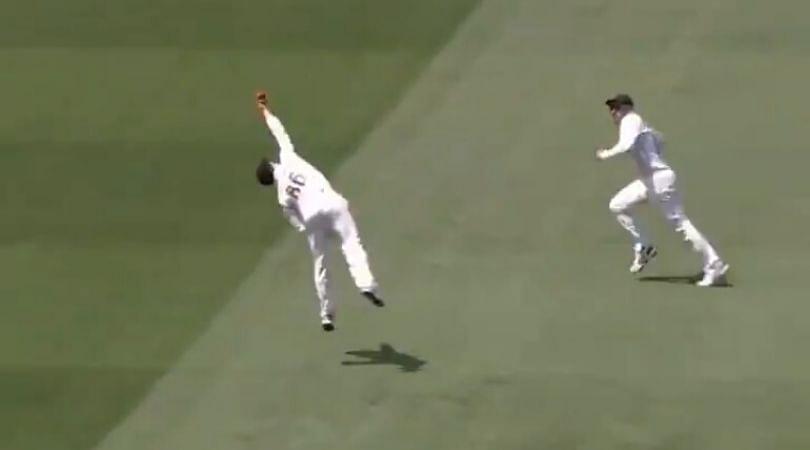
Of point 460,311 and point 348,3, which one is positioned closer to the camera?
point 460,311

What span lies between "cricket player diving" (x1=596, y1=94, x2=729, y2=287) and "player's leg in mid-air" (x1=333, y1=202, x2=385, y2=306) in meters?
2.82

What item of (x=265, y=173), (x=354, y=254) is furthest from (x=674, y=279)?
(x=265, y=173)

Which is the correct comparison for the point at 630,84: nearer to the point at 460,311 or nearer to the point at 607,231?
the point at 607,231

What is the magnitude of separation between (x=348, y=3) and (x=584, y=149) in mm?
5660

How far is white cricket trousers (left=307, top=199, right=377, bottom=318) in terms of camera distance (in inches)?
601

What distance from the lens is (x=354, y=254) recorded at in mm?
15375

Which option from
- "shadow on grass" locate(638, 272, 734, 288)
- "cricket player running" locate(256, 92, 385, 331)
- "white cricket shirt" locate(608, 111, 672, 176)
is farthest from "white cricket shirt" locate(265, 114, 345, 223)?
"shadow on grass" locate(638, 272, 734, 288)

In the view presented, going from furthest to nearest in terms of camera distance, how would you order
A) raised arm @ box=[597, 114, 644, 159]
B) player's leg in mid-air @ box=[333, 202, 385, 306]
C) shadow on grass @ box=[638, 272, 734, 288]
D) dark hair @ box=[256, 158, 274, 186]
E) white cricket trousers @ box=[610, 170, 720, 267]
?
1. shadow on grass @ box=[638, 272, 734, 288]
2. white cricket trousers @ box=[610, 170, 720, 267]
3. raised arm @ box=[597, 114, 644, 159]
4. dark hair @ box=[256, 158, 274, 186]
5. player's leg in mid-air @ box=[333, 202, 385, 306]

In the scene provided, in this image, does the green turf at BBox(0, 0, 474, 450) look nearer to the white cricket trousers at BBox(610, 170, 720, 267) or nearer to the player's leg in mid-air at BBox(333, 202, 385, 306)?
the player's leg in mid-air at BBox(333, 202, 385, 306)

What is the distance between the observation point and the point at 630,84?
21984 mm

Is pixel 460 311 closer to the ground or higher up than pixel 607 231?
closer to the ground

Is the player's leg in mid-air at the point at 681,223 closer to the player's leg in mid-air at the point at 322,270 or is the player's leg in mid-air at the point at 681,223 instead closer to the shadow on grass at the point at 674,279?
the shadow on grass at the point at 674,279

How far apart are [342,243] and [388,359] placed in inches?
51.1

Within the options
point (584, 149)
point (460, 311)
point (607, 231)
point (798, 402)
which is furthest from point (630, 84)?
point (798, 402)
